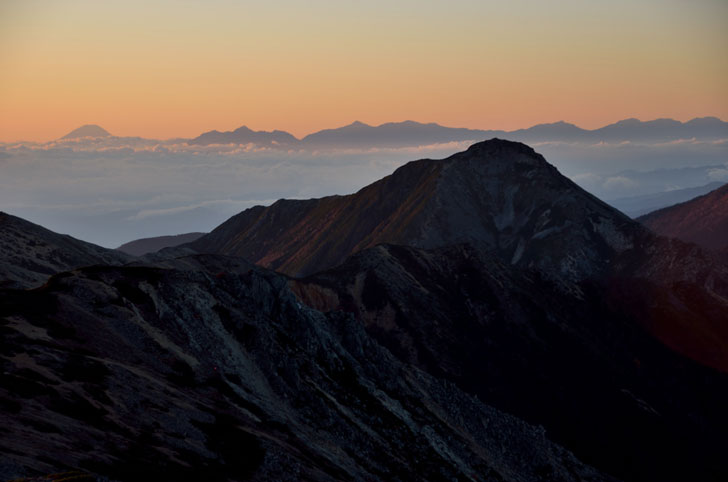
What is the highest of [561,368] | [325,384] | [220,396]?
[220,396]

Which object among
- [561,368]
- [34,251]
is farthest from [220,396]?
[34,251]

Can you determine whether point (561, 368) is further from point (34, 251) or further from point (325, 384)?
point (34, 251)

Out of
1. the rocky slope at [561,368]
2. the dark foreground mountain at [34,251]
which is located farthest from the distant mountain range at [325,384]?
the dark foreground mountain at [34,251]

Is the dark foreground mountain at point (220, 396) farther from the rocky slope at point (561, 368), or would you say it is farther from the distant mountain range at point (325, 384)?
the rocky slope at point (561, 368)

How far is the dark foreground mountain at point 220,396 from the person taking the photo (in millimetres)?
60938

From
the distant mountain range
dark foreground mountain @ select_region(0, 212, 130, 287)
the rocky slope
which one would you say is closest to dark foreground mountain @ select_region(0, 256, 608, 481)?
the distant mountain range

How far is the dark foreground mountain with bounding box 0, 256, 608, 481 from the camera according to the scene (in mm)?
60938

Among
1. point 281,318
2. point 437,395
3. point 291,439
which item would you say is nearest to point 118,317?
point 291,439

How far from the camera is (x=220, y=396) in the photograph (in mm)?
85500

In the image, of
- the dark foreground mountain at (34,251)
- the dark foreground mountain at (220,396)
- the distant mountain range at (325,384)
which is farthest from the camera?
the dark foreground mountain at (34,251)

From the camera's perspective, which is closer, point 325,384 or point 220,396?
point 220,396

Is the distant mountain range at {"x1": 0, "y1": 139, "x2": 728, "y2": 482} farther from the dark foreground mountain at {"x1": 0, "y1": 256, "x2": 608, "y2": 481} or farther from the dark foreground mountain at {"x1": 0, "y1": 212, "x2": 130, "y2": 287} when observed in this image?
the dark foreground mountain at {"x1": 0, "y1": 212, "x2": 130, "y2": 287}

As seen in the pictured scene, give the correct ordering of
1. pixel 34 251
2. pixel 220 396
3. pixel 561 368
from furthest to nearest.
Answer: pixel 34 251, pixel 561 368, pixel 220 396

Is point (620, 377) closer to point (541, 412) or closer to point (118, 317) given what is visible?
point (541, 412)
